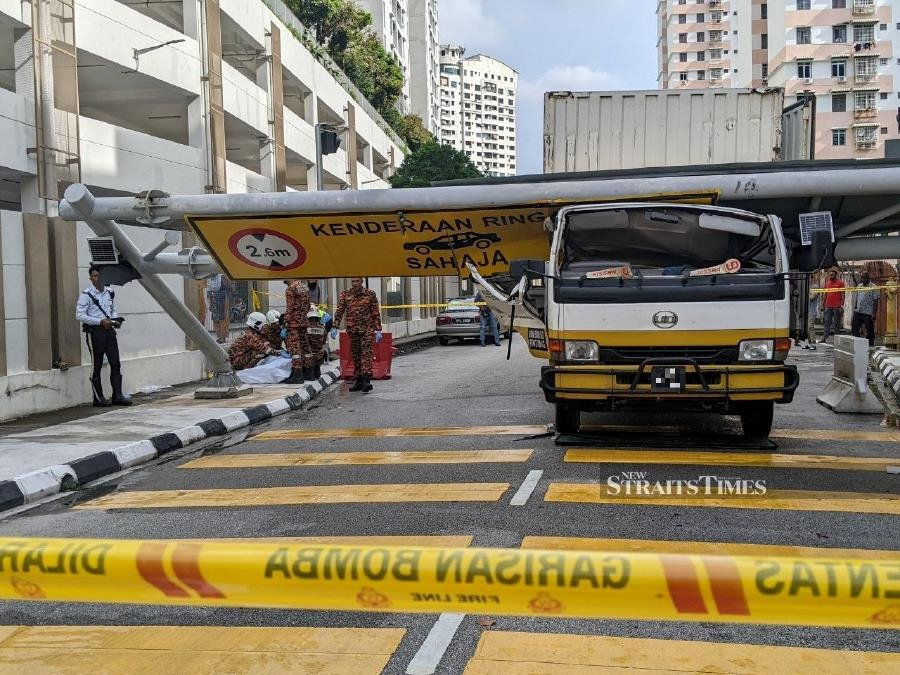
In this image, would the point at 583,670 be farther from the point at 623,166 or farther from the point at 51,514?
the point at 623,166

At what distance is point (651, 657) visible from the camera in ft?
11.7

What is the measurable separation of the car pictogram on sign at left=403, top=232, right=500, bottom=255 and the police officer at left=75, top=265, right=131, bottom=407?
4.41 m

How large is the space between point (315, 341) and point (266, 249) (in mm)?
→ 5388

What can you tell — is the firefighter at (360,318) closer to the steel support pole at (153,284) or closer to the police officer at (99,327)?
the steel support pole at (153,284)

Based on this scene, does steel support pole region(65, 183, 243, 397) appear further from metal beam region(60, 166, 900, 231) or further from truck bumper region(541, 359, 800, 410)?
truck bumper region(541, 359, 800, 410)

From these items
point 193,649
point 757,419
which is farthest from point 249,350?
point 193,649

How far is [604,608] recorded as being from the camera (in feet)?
7.64

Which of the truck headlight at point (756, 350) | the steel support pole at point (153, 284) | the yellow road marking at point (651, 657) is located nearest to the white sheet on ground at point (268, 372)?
the steel support pole at point (153, 284)

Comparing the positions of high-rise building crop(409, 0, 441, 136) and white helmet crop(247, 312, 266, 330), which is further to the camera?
high-rise building crop(409, 0, 441, 136)

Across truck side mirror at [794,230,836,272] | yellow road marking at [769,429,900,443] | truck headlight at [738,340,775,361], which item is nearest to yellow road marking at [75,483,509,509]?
truck headlight at [738,340,775,361]

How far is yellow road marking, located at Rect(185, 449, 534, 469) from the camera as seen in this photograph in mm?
8047

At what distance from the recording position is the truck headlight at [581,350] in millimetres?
7762

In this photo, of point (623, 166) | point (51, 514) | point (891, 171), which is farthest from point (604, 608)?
point (623, 166)

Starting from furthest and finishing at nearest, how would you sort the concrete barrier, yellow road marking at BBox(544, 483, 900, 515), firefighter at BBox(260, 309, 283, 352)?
firefighter at BBox(260, 309, 283, 352)
the concrete barrier
yellow road marking at BBox(544, 483, 900, 515)
